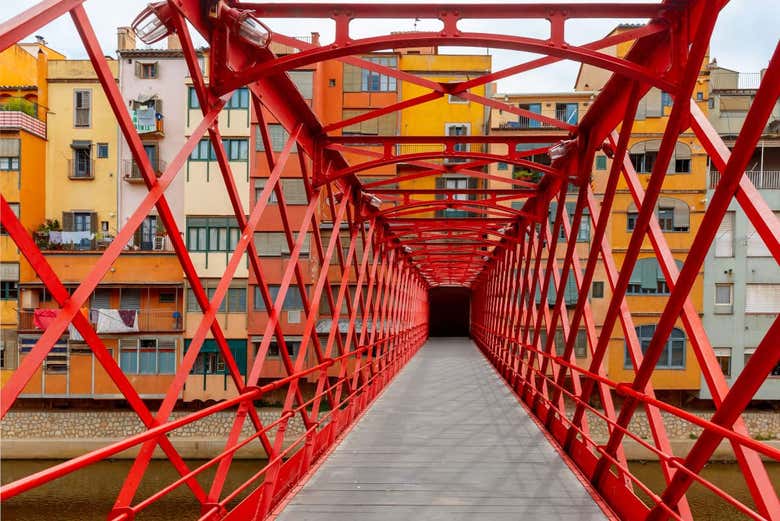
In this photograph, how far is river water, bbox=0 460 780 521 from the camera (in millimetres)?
18297

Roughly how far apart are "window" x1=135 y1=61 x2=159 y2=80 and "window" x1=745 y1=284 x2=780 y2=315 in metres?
23.7

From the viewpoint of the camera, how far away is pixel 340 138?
844 centimetres

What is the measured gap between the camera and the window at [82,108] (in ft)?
93.1

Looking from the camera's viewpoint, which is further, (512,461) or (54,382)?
(54,382)

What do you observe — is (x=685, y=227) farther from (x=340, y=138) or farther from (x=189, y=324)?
(x=340, y=138)

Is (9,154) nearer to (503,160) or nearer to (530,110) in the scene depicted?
(530,110)

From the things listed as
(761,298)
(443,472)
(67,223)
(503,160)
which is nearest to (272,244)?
(67,223)

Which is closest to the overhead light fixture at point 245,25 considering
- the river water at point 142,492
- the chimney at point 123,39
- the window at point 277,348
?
the river water at point 142,492

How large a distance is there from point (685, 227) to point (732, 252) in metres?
1.85

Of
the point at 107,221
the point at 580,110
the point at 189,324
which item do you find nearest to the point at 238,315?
the point at 189,324

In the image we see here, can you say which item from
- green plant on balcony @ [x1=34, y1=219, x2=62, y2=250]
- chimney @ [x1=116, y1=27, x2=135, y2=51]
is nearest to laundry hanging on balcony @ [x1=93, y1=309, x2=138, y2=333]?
green plant on balcony @ [x1=34, y1=219, x2=62, y2=250]

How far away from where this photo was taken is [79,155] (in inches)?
1128

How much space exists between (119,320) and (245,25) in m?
23.2

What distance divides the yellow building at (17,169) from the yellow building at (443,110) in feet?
47.5
